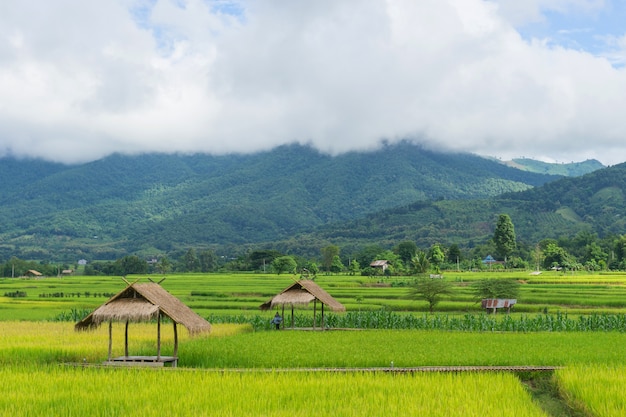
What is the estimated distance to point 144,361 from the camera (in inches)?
698

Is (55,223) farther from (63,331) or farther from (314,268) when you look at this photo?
(63,331)

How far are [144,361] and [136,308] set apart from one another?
4.96ft

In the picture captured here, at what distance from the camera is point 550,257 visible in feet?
278

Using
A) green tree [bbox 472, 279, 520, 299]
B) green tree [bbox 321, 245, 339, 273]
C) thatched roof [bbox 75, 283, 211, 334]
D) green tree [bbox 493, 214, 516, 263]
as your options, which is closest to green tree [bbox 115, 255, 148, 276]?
green tree [bbox 321, 245, 339, 273]

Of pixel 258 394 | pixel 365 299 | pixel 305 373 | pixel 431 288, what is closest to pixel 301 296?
pixel 431 288

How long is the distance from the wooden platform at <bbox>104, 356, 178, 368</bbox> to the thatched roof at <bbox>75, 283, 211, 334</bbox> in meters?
1.06

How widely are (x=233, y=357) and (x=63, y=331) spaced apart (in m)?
9.85

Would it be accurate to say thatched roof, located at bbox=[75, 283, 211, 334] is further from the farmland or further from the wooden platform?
the farmland

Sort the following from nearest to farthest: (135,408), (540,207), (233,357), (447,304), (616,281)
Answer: (135,408)
(233,357)
(447,304)
(616,281)
(540,207)

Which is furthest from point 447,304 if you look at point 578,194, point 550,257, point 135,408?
point 578,194

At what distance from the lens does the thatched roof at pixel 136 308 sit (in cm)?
1800

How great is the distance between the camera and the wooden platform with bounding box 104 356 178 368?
17.2 meters

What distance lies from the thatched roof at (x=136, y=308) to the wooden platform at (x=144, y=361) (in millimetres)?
1064

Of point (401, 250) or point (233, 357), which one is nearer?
point (233, 357)
